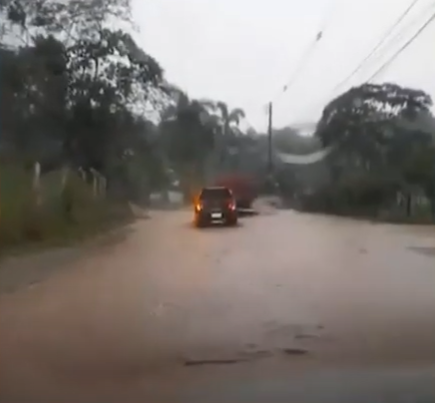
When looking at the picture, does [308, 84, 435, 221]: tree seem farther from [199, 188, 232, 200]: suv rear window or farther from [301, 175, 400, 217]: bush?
[199, 188, 232, 200]: suv rear window

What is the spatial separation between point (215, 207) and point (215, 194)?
2452mm

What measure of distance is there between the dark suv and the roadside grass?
5.48 feet

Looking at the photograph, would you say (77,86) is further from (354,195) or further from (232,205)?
(354,195)

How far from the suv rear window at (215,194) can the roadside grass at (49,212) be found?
1.49 metres

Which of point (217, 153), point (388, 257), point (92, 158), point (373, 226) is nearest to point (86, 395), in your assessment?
point (217, 153)

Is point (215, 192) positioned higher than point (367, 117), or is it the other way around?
point (367, 117)

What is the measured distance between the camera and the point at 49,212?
21688 millimetres

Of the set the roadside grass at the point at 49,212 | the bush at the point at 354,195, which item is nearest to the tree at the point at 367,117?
the bush at the point at 354,195

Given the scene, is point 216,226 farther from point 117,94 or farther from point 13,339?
point 13,339

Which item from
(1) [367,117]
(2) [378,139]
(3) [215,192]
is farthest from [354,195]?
(3) [215,192]

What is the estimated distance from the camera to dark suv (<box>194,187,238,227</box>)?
64.5 feet

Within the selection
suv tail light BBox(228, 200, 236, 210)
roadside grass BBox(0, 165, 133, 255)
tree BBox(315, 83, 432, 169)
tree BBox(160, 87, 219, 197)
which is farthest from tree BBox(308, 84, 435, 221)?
roadside grass BBox(0, 165, 133, 255)

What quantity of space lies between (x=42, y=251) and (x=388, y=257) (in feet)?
22.1

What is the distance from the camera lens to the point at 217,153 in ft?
58.9
